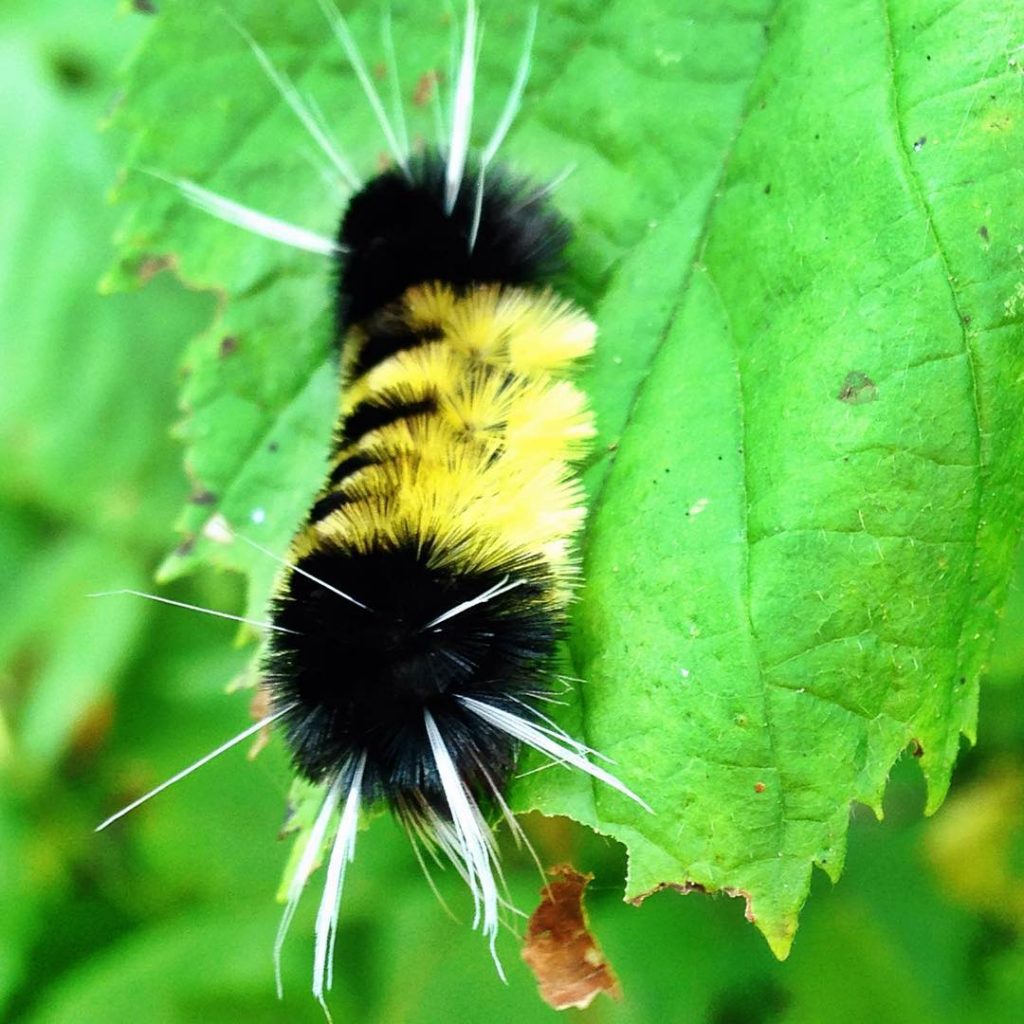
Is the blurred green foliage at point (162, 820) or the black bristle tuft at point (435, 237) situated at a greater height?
the black bristle tuft at point (435, 237)

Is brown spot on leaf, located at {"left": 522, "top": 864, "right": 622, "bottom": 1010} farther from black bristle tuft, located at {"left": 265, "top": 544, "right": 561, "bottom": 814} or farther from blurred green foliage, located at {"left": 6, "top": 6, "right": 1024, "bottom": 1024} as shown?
blurred green foliage, located at {"left": 6, "top": 6, "right": 1024, "bottom": 1024}

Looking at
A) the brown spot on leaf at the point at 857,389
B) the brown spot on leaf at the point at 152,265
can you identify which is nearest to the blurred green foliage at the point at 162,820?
the brown spot on leaf at the point at 152,265

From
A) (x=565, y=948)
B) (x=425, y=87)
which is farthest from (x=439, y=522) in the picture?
(x=425, y=87)

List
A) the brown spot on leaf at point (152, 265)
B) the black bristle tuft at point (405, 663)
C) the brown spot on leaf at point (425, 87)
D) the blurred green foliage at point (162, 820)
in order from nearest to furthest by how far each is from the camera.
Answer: the black bristle tuft at point (405, 663), the brown spot on leaf at point (425, 87), the brown spot on leaf at point (152, 265), the blurred green foliage at point (162, 820)

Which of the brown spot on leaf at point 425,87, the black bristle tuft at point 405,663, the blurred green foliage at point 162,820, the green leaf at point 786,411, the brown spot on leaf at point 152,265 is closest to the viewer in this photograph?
the green leaf at point 786,411

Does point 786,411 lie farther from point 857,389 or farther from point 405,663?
point 405,663

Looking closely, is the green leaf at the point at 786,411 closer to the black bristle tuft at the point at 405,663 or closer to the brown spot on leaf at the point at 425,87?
the black bristle tuft at the point at 405,663

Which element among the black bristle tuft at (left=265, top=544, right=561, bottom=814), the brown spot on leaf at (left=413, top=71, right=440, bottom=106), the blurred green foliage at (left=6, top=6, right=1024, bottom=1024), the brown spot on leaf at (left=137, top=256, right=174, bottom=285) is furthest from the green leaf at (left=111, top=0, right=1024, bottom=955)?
the brown spot on leaf at (left=137, top=256, right=174, bottom=285)

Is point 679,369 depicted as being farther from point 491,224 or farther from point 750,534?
point 491,224
